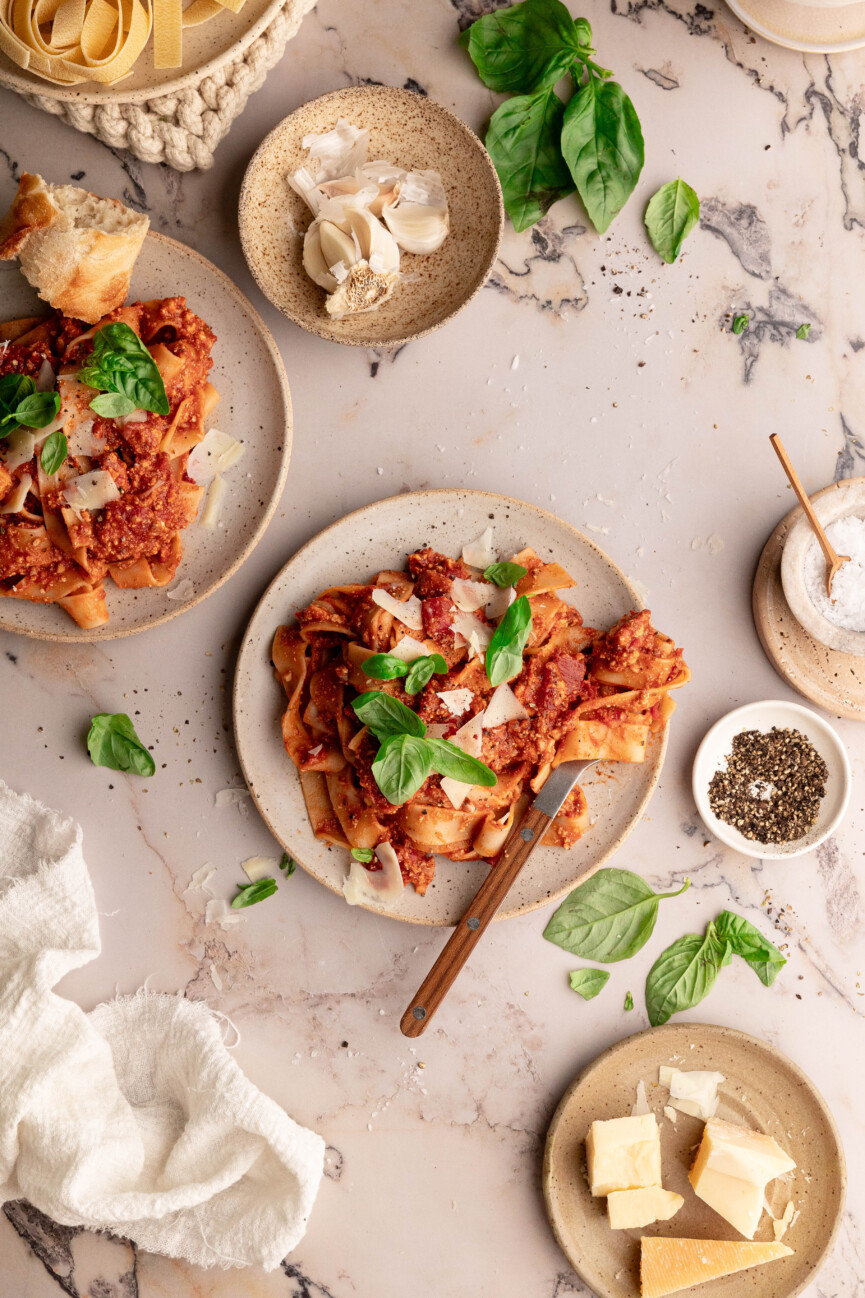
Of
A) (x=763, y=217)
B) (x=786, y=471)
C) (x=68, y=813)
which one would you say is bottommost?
(x=68, y=813)

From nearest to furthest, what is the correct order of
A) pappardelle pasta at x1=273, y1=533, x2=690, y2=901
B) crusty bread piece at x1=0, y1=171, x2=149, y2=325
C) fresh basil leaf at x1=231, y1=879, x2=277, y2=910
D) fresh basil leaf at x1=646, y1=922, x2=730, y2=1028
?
1. crusty bread piece at x1=0, y1=171, x2=149, y2=325
2. pappardelle pasta at x1=273, y1=533, x2=690, y2=901
3. fresh basil leaf at x1=231, y1=879, x2=277, y2=910
4. fresh basil leaf at x1=646, y1=922, x2=730, y2=1028

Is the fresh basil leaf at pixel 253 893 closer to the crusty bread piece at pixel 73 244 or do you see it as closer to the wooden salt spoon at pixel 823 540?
the crusty bread piece at pixel 73 244

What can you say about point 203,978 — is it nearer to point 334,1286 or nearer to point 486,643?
point 334,1286

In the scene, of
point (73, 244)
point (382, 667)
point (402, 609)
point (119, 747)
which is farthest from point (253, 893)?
point (73, 244)

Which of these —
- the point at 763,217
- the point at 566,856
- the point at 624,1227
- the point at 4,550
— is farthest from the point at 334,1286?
the point at 763,217

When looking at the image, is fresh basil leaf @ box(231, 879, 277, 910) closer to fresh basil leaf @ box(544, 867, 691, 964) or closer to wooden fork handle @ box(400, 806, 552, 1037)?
wooden fork handle @ box(400, 806, 552, 1037)

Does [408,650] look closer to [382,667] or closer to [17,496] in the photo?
[382,667]

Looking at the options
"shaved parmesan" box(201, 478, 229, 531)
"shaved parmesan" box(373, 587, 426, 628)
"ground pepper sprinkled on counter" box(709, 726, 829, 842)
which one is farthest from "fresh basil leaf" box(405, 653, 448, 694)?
"ground pepper sprinkled on counter" box(709, 726, 829, 842)
